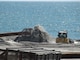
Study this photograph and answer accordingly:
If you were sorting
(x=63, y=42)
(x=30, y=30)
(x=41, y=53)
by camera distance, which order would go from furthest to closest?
(x=30, y=30)
(x=63, y=42)
(x=41, y=53)

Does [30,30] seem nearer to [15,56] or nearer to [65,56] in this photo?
[65,56]

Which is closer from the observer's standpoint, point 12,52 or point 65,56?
point 12,52

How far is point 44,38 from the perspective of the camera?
31.6 m

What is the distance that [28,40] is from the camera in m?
32.0

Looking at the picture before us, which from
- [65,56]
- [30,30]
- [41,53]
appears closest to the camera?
[41,53]

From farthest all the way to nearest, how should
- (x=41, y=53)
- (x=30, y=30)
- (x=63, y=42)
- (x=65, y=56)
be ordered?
(x=30, y=30), (x=63, y=42), (x=65, y=56), (x=41, y=53)

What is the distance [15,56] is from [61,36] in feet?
57.3

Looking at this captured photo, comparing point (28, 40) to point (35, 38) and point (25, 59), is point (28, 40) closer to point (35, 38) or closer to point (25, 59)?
point (35, 38)

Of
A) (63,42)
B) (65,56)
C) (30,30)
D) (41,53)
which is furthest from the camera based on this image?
(30,30)

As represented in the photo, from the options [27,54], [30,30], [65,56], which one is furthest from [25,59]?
[30,30]

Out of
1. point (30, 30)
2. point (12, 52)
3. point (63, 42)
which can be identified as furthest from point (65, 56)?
point (30, 30)

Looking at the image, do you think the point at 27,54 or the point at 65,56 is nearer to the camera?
the point at 27,54

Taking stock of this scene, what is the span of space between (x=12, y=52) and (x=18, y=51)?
0.88 ft

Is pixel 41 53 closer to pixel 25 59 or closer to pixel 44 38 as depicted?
pixel 25 59
